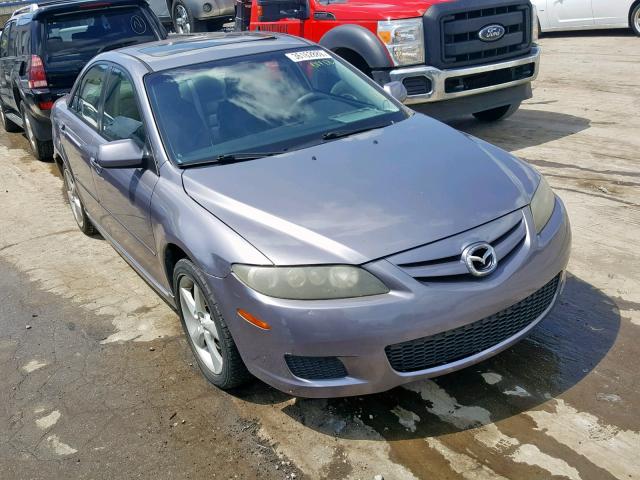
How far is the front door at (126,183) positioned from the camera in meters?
3.98

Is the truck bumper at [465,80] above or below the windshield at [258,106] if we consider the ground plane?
A: below

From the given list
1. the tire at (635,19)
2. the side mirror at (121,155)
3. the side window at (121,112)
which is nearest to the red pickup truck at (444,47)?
the side window at (121,112)

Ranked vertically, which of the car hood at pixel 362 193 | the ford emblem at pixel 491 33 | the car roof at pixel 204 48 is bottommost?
the car hood at pixel 362 193

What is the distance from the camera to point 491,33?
23.9ft

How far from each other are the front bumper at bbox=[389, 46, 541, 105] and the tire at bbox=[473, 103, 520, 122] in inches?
25.8

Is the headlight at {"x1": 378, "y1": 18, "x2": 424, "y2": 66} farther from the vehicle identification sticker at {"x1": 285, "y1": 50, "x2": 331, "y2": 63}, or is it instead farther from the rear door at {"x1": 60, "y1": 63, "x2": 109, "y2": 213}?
the rear door at {"x1": 60, "y1": 63, "x2": 109, "y2": 213}

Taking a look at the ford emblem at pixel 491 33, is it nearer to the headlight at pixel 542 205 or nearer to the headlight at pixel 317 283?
the headlight at pixel 542 205

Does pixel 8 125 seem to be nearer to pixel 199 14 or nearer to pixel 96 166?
pixel 199 14

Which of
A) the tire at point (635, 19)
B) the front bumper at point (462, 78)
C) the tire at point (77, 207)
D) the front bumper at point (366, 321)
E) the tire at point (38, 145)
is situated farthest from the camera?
the tire at point (635, 19)

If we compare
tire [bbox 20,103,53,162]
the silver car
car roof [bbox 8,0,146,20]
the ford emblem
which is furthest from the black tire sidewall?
the silver car

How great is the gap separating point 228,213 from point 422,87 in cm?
427

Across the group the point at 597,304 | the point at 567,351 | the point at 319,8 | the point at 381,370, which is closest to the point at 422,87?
the point at 319,8

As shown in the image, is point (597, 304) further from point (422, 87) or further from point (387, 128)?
point (422, 87)

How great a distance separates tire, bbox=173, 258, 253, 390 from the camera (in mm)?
3303
